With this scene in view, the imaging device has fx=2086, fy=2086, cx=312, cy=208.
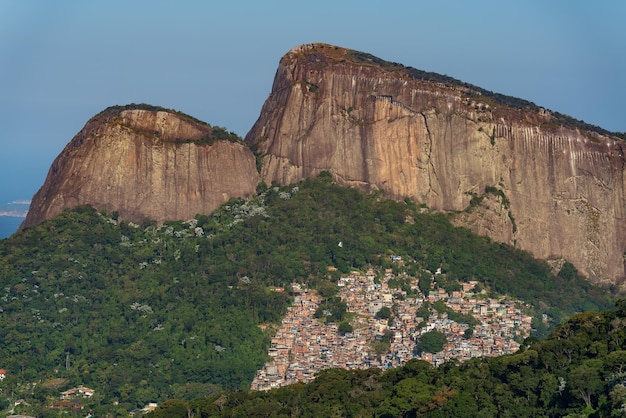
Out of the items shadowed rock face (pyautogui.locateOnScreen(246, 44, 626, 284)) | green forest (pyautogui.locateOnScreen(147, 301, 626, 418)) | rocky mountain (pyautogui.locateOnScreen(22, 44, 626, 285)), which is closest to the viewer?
green forest (pyautogui.locateOnScreen(147, 301, 626, 418))

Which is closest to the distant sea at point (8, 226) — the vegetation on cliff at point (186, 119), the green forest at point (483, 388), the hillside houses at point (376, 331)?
the vegetation on cliff at point (186, 119)

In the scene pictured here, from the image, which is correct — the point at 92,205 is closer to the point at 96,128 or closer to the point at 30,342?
the point at 96,128

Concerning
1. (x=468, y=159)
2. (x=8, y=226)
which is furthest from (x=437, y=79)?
(x=8, y=226)

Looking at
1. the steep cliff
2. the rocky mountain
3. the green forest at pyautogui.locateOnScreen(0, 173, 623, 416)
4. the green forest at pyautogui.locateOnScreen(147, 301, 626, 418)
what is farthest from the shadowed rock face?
the green forest at pyautogui.locateOnScreen(147, 301, 626, 418)

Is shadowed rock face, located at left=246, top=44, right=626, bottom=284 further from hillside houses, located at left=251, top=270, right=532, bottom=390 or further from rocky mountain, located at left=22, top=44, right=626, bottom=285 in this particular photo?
hillside houses, located at left=251, top=270, right=532, bottom=390

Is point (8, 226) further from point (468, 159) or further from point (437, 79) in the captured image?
point (468, 159)
